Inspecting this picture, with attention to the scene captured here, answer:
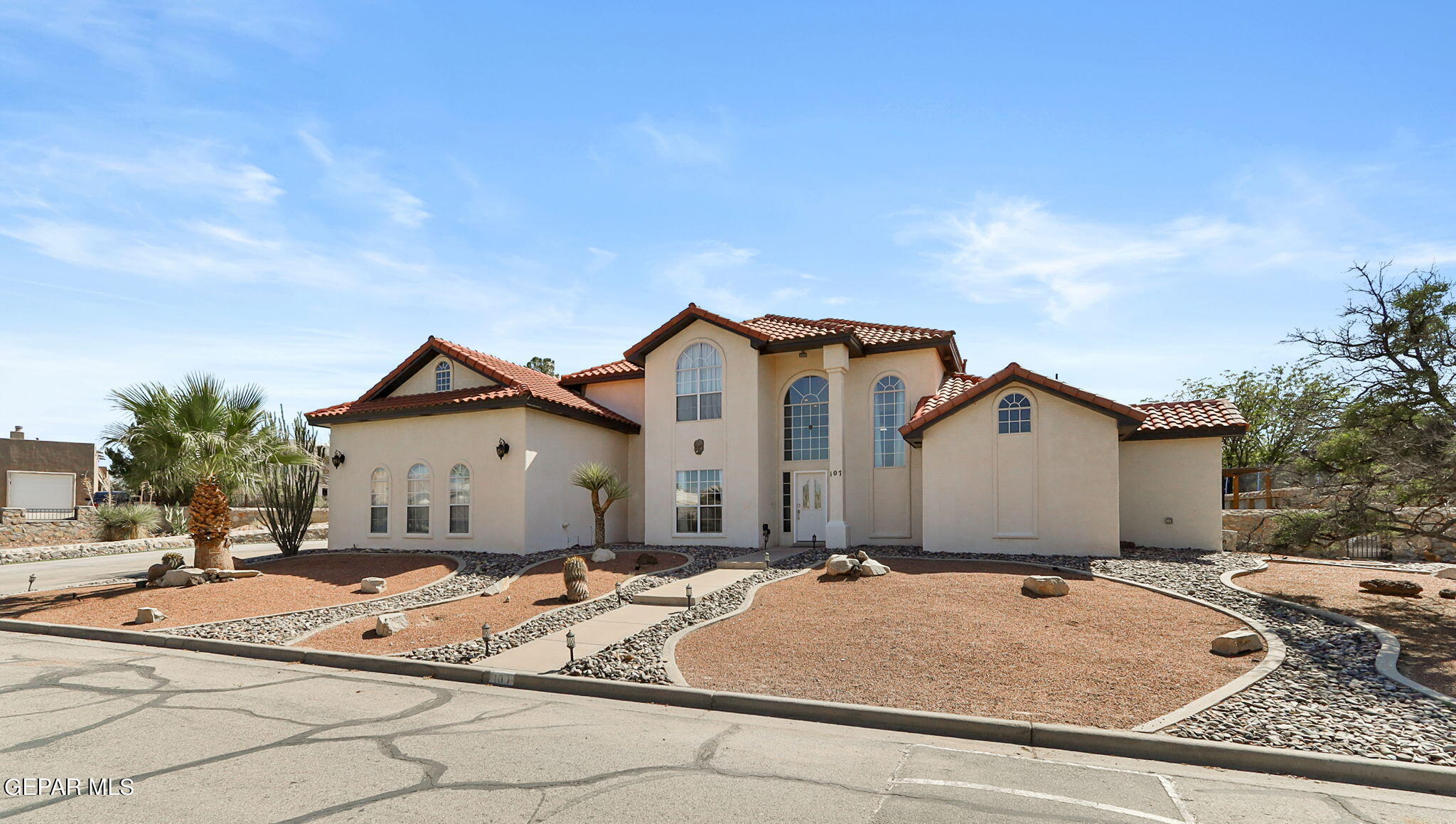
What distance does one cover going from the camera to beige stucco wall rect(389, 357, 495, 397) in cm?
2180

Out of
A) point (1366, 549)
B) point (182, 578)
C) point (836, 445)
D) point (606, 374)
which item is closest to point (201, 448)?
point (182, 578)

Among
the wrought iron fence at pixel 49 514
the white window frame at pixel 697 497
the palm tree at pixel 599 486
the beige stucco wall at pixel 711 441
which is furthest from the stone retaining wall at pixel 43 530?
the white window frame at pixel 697 497

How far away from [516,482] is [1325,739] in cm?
1653

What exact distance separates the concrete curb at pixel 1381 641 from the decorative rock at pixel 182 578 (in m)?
19.4

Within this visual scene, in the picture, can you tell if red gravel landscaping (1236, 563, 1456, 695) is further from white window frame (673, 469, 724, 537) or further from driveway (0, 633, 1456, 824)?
white window frame (673, 469, 724, 537)

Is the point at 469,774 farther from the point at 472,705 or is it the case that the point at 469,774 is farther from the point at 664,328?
the point at 664,328

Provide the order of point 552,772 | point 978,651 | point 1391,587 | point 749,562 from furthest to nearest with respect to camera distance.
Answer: point 749,562 → point 1391,587 → point 978,651 → point 552,772

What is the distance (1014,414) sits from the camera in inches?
691

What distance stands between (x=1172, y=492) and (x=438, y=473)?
1862 centimetres

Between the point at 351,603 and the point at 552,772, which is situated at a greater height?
the point at 552,772

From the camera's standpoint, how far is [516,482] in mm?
19328

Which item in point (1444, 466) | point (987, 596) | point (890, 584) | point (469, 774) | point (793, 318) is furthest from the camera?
point (793, 318)

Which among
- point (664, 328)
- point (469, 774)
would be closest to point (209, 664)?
point (469, 774)

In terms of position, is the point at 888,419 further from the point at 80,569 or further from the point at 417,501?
the point at 80,569
